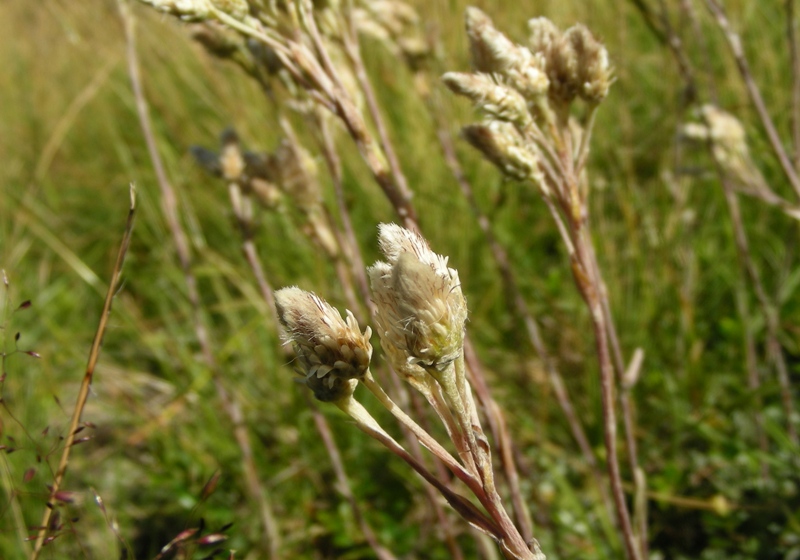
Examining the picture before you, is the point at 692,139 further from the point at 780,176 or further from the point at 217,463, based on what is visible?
the point at 217,463

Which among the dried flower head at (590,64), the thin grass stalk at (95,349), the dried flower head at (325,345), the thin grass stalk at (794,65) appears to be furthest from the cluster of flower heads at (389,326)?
the thin grass stalk at (794,65)

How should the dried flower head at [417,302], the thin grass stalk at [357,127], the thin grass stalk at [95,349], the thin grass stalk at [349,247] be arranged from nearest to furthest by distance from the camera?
the dried flower head at [417,302] → the thin grass stalk at [95,349] → the thin grass stalk at [357,127] → the thin grass stalk at [349,247]

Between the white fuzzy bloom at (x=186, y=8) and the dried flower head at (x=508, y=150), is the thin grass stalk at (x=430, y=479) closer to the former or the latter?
the dried flower head at (x=508, y=150)

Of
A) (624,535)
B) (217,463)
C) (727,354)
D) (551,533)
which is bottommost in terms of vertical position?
(217,463)

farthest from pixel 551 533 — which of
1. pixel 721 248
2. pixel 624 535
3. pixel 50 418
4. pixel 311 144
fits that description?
pixel 311 144

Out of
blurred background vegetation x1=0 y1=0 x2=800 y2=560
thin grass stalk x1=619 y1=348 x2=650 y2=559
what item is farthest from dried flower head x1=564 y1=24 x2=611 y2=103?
blurred background vegetation x1=0 y1=0 x2=800 y2=560

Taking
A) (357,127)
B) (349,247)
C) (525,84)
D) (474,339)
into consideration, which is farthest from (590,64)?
(474,339)

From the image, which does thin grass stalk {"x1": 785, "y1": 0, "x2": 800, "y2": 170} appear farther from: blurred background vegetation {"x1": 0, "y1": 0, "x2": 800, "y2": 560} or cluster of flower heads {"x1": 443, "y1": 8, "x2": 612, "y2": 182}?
cluster of flower heads {"x1": 443, "y1": 8, "x2": 612, "y2": 182}
